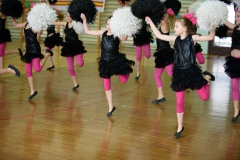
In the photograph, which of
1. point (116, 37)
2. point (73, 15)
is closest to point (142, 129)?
point (116, 37)

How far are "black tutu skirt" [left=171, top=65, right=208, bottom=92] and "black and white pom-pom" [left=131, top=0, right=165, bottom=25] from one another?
29.4 inches

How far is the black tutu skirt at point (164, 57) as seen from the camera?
5703mm

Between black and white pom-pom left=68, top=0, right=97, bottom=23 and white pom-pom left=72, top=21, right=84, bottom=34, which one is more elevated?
black and white pom-pom left=68, top=0, right=97, bottom=23

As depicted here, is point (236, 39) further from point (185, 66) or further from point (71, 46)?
point (71, 46)

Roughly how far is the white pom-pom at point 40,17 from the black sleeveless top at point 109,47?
1.14 metres

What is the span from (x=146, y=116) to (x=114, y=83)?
2.43 meters

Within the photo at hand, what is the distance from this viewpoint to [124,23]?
15.7 feet

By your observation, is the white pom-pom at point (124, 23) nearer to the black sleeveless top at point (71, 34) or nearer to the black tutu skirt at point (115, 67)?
the black tutu skirt at point (115, 67)

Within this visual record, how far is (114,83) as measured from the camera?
24.9ft

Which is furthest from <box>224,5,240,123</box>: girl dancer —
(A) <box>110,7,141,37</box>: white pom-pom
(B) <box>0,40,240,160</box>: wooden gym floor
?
(A) <box>110,7,141,37</box>: white pom-pom

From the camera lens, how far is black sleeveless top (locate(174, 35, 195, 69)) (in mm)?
4324

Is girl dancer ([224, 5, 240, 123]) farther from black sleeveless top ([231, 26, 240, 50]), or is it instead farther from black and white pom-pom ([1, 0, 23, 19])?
black and white pom-pom ([1, 0, 23, 19])

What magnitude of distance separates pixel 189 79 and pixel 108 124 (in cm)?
126

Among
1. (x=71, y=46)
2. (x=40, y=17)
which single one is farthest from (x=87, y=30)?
(x=71, y=46)
